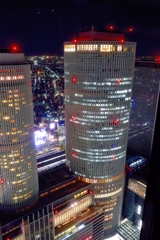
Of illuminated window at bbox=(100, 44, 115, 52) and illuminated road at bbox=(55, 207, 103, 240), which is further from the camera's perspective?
illuminated road at bbox=(55, 207, 103, 240)

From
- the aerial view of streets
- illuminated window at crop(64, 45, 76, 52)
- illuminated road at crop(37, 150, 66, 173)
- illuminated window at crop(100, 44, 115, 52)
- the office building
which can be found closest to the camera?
the office building

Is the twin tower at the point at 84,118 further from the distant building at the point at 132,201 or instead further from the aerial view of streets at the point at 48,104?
the aerial view of streets at the point at 48,104

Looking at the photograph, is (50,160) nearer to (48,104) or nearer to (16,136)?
(16,136)

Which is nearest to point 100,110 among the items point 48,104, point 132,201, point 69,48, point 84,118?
point 84,118

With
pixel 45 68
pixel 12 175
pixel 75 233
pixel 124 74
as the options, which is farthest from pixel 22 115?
pixel 45 68

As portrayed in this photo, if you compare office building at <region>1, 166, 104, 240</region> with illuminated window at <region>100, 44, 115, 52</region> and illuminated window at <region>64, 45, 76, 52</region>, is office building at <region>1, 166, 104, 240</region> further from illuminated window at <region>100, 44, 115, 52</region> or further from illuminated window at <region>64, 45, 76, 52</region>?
illuminated window at <region>100, 44, 115, 52</region>

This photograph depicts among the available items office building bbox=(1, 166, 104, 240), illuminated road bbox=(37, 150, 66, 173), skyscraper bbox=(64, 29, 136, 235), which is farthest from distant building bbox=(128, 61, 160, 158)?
illuminated road bbox=(37, 150, 66, 173)

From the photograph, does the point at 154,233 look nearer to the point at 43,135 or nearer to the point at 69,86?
the point at 69,86
